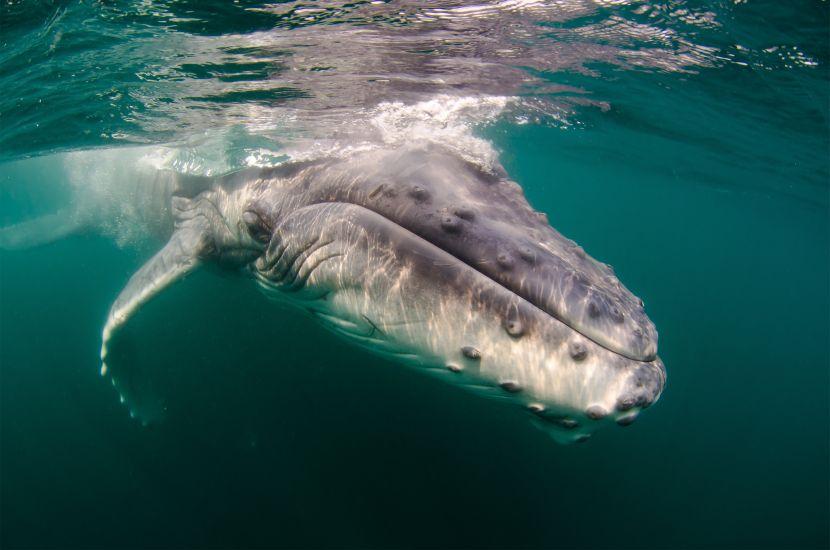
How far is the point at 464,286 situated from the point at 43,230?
27.6 m

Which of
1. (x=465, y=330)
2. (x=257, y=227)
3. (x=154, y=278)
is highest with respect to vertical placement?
(x=465, y=330)

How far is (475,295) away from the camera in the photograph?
3613mm

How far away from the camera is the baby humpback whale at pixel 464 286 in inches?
134

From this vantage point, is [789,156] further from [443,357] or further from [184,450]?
[184,450]

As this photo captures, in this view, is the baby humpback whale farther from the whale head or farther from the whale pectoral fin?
the whale pectoral fin

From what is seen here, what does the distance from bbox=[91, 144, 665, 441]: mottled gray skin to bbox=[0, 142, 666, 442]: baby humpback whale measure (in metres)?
0.01

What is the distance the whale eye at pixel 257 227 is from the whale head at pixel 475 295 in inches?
42.7

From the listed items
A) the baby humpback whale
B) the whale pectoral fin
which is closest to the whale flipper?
the whale pectoral fin

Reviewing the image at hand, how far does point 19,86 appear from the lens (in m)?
9.76

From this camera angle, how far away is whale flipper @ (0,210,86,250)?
21.1 m

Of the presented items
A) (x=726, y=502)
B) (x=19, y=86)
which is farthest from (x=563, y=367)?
(x=726, y=502)

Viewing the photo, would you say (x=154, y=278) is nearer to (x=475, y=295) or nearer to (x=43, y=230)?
(x=475, y=295)

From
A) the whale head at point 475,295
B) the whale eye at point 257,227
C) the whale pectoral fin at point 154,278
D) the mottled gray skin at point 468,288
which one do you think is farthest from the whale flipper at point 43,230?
the whale head at point 475,295

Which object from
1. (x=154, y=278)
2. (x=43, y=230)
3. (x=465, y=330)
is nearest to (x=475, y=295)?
(x=465, y=330)
